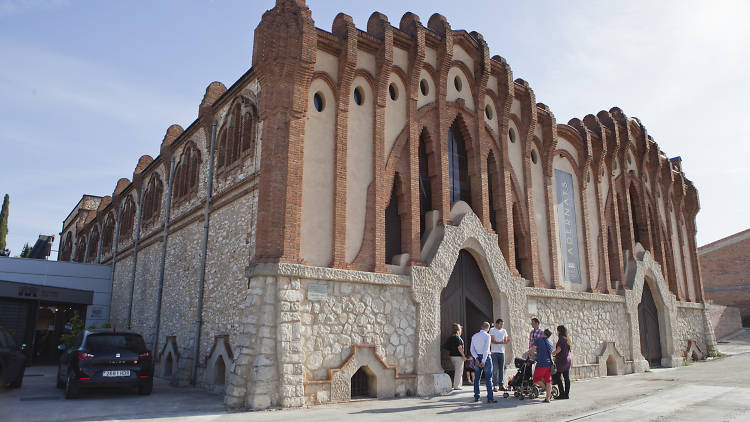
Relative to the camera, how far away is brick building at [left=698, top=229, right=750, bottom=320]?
34250mm

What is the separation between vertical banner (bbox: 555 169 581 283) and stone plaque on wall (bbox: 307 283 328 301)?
9.90 meters

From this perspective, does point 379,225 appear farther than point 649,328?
No

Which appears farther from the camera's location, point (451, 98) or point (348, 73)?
point (451, 98)

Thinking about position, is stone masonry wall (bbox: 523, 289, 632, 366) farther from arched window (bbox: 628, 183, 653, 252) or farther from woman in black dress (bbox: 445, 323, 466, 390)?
arched window (bbox: 628, 183, 653, 252)

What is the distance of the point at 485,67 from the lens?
15609 mm

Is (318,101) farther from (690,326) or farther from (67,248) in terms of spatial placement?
(67,248)

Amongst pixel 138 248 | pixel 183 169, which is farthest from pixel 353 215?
pixel 138 248

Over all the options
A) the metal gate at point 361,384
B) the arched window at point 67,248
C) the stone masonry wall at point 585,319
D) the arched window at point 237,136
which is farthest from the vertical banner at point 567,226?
the arched window at point 67,248

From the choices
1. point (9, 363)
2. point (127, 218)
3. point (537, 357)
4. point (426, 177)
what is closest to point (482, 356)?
point (537, 357)

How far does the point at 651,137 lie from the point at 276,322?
20764 mm

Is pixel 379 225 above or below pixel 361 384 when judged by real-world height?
above

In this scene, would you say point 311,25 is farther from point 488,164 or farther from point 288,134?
point 488,164

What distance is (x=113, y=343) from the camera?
445 inches

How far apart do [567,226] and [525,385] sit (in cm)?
861
